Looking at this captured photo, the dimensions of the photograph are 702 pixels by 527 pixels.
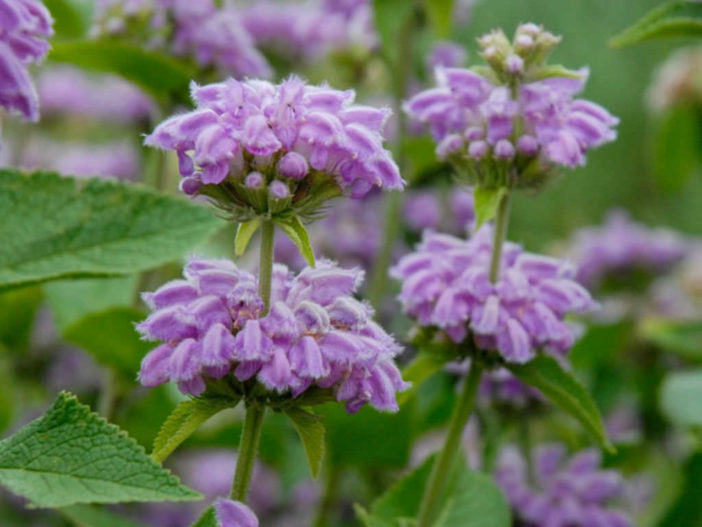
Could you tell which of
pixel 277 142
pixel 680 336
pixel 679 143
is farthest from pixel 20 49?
pixel 679 143

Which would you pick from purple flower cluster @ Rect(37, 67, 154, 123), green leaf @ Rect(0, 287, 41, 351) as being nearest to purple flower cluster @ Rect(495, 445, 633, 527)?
green leaf @ Rect(0, 287, 41, 351)

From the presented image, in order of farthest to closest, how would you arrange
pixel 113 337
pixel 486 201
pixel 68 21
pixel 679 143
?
pixel 679 143 → pixel 68 21 → pixel 113 337 → pixel 486 201

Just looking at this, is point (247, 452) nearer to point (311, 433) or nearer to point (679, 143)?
point (311, 433)

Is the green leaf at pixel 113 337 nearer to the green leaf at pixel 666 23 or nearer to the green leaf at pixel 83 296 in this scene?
the green leaf at pixel 83 296

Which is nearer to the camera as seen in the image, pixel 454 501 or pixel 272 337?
pixel 272 337

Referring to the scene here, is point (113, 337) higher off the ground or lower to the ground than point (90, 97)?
lower

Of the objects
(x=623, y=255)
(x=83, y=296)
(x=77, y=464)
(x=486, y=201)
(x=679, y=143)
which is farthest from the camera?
(x=679, y=143)

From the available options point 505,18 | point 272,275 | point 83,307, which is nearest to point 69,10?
point 83,307
